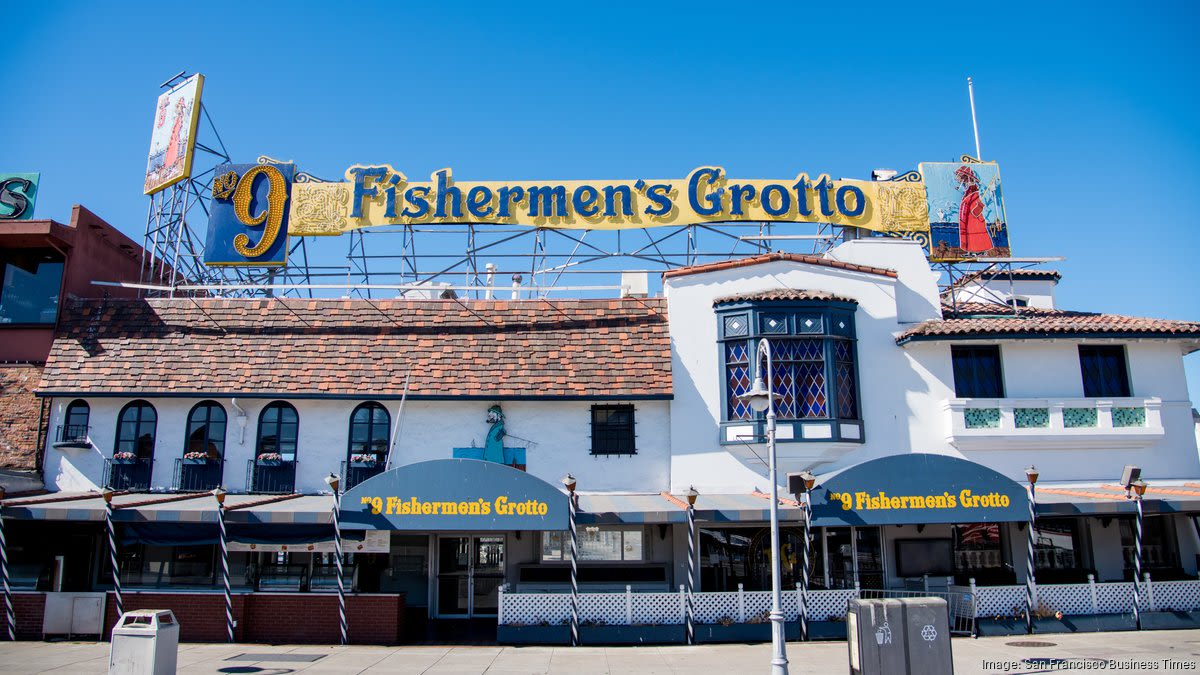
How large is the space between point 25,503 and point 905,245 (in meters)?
21.1

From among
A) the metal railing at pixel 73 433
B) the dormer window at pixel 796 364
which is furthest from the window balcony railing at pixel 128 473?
the dormer window at pixel 796 364

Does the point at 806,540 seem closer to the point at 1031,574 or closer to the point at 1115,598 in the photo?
the point at 1031,574

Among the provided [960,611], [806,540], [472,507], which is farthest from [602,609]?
[960,611]

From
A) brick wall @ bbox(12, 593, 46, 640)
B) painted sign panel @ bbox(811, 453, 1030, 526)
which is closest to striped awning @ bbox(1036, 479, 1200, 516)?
painted sign panel @ bbox(811, 453, 1030, 526)

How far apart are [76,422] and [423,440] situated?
27.8ft

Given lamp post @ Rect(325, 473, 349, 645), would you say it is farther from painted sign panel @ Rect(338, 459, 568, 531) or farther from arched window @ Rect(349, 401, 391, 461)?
arched window @ Rect(349, 401, 391, 461)

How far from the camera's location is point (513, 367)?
20156 millimetres

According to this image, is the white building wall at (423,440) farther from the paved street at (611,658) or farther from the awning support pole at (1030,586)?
the awning support pole at (1030,586)

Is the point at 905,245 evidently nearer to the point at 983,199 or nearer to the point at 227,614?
the point at 983,199

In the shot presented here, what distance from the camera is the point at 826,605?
1711 cm

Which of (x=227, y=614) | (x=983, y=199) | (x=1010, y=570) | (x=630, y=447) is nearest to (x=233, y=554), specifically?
(x=227, y=614)

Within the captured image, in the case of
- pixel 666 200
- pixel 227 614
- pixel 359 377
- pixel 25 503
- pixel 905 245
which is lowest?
pixel 227 614

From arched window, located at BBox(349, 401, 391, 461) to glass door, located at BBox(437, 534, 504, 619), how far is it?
106 inches

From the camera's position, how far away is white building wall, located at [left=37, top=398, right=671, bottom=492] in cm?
1959
